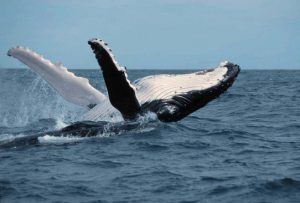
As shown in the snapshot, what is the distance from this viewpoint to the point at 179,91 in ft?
32.5

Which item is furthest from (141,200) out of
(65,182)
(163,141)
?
(163,141)

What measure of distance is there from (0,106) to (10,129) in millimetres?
8314

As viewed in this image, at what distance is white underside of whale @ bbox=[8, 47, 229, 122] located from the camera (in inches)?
392

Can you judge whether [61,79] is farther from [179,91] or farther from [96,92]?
[179,91]

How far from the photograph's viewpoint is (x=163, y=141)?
1030 cm

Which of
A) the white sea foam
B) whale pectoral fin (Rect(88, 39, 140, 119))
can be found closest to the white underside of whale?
whale pectoral fin (Rect(88, 39, 140, 119))

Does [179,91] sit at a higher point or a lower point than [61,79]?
lower

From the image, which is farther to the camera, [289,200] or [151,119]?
[151,119]

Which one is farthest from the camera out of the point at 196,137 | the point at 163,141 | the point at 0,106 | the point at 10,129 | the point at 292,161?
the point at 0,106

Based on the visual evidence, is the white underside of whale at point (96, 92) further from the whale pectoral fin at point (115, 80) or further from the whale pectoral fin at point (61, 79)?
the whale pectoral fin at point (115, 80)

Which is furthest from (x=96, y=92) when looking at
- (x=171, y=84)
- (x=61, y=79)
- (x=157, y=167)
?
(x=157, y=167)

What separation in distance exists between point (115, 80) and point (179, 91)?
1.47 metres

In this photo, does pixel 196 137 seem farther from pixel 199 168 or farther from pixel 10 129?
pixel 10 129

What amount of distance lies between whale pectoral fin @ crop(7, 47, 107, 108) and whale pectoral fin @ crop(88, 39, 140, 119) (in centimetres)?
140
